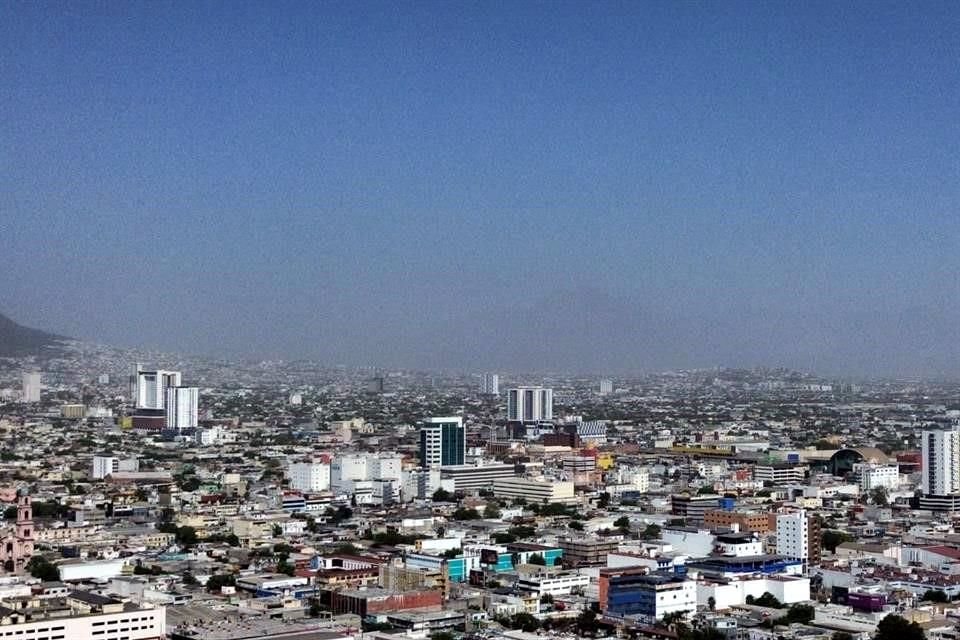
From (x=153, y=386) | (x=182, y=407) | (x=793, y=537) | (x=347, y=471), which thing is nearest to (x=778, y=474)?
(x=347, y=471)

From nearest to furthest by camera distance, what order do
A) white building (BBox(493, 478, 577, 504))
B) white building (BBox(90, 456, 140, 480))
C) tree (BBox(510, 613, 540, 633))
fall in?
tree (BBox(510, 613, 540, 633)) < white building (BBox(493, 478, 577, 504)) < white building (BBox(90, 456, 140, 480))

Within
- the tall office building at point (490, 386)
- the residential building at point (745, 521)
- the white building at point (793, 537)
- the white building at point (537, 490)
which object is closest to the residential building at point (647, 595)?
the white building at point (793, 537)

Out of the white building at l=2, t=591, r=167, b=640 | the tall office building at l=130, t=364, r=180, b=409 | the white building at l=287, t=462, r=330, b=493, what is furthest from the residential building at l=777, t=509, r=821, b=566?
the tall office building at l=130, t=364, r=180, b=409

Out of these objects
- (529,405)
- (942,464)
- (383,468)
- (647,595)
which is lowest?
(647,595)

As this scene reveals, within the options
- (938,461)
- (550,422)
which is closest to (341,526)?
(938,461)

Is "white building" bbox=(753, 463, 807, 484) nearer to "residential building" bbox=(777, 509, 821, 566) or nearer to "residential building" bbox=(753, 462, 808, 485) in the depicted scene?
"residential building" bbox=(753, 462, 808, 485)

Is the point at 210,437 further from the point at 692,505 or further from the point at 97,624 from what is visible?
the point at 97,624
